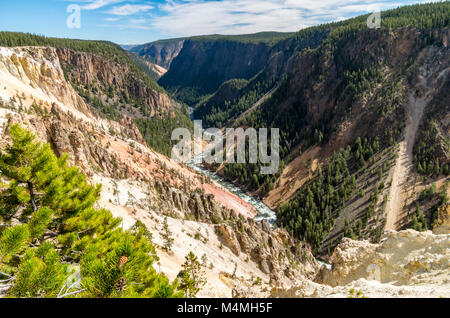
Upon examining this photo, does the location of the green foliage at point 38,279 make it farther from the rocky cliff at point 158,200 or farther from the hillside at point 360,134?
the hillside at point 360,134

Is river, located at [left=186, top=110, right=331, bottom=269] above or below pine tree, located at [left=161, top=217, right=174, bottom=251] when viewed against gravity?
below

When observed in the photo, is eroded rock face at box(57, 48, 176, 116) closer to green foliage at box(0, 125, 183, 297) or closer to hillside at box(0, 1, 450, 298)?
hillside at box(0, 1, 450, 298)

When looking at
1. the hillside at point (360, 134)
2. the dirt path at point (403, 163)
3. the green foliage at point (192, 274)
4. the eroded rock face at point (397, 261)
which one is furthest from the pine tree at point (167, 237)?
the dirt path at point (403, 163)

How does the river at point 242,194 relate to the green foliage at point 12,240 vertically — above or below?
below

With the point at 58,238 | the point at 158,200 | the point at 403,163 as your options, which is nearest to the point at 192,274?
the point at 58,238

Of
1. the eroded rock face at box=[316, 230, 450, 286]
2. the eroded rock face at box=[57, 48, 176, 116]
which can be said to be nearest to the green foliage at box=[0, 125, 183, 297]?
the eroded rock face at box=[316, 230, 450, 286]

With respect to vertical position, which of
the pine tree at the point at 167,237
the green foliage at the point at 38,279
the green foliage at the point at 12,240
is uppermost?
the green foliage at the point at 12,240

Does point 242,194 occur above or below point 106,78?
below

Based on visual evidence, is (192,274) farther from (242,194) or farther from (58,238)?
(242,194)

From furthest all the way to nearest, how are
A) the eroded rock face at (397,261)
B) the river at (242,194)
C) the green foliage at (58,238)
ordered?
1. the river at (242,194)
2. the eroded rock face at (397,261)
3. the green foliage at (58,238)

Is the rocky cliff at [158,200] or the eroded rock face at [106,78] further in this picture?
the eroded rock face at [106,78]
